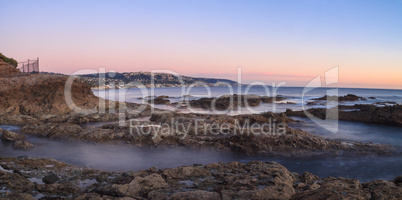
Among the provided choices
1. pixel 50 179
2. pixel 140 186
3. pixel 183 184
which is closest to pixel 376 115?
pixel 183 184

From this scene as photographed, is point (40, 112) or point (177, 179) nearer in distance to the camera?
point (177, 179)

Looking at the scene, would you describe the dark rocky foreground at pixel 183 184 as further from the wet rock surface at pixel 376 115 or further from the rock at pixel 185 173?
the wet rock surface at pixel 376 115

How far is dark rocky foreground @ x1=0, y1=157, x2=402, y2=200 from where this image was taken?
398 cm

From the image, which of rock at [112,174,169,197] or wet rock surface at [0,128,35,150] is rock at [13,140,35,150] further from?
rock at [112,174,169,197]

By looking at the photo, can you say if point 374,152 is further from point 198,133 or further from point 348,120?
point 348,120

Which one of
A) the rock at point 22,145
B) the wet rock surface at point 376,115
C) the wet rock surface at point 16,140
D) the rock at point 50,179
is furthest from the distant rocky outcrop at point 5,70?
the wet rock surface at point 376,115

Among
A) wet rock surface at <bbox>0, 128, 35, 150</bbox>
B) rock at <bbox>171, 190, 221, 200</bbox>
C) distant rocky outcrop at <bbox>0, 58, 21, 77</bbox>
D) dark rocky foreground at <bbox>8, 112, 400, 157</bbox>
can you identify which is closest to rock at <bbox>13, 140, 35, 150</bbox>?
wet rock surface at <bbox>0, 128, 35, 150</bbox>

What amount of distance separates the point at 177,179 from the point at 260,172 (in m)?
1.86

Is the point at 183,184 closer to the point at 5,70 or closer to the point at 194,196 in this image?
the point at 194,196

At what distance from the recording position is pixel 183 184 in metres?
5.16

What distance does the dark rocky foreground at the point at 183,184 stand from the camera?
13.0 feet

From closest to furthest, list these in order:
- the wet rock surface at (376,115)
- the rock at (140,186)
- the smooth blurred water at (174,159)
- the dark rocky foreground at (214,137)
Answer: the rock at (140,186) → the smooth blurred water at (174,159) → the dark rocky foreground at (214,137) → the wet rock surface at (376,115)

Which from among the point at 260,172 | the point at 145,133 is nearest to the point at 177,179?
the point at 260,172

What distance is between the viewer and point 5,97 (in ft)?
56.3
